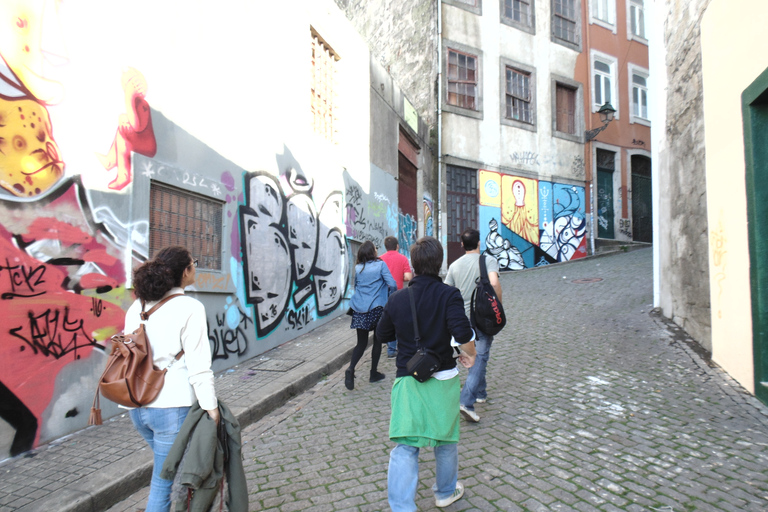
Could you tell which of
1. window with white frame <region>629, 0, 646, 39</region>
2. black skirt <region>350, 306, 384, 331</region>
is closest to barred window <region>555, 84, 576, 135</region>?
window with white frame <region>629, 0, 646, 39</region>

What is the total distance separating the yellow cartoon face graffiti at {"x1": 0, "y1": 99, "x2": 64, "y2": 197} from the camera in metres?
3.55

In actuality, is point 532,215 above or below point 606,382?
above

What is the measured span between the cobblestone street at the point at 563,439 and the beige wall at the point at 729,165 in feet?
1.55

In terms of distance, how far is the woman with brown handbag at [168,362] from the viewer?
2297 mm

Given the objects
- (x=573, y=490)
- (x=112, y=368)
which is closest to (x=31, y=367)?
(x=112, y=368)

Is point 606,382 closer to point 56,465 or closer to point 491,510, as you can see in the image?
point 491,510

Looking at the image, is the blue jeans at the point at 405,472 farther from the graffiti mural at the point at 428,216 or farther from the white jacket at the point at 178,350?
the graffiti mural at the point at 428,216

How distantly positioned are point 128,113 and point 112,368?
3180 mm

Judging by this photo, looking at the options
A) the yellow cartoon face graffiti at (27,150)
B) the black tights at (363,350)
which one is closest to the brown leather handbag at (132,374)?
the yellow cartoon face graffiti at (27,150)

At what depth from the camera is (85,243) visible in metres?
4.08

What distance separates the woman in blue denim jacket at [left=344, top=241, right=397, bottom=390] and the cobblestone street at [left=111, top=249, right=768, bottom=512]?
1.59 ft

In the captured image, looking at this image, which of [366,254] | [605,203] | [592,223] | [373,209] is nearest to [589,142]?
[605,203]

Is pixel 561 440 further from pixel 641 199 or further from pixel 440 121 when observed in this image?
pixel 641 199

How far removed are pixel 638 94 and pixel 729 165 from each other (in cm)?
1575
